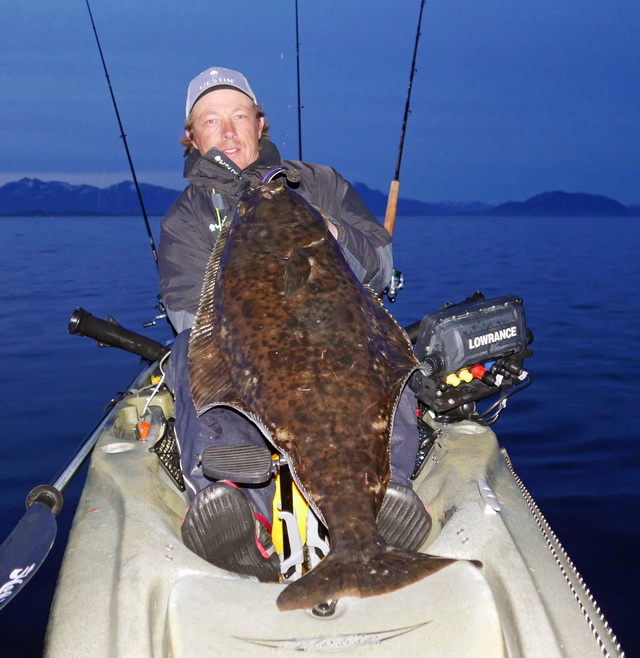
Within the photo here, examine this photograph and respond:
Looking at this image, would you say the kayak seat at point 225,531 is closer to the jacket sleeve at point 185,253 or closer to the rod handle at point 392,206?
the jacket sleeve at point 185,253

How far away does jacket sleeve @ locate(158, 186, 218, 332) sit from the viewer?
12.0 feet

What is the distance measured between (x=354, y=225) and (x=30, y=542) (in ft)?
7.97

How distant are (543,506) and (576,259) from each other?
18.1 meters

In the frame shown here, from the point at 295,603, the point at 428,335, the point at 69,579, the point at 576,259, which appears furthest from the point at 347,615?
the point at 576,259

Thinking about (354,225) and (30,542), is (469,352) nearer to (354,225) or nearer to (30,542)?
(354,225)

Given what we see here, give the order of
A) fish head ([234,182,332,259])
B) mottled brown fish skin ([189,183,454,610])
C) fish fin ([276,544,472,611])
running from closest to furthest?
fish fin ([276,544,472,611]) → mottled brown fish skin ([189,183,454,610]) → fish head ([234,182,332,259])

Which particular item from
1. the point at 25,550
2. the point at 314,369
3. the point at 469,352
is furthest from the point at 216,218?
the point at 25,550

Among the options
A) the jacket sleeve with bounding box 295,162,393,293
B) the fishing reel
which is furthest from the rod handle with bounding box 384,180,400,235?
the fishing reel

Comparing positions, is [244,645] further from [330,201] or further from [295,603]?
[330,201]

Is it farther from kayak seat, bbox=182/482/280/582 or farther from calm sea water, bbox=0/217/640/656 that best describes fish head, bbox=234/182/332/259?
calm sea water, bbox=0/217/640/656

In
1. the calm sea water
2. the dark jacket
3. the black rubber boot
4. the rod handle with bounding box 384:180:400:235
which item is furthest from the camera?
the rod handle with bounding box 384:180:400:235

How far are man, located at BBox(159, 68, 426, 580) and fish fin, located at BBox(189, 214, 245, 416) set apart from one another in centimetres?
38

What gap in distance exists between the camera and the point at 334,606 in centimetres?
220

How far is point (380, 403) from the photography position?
2393 millimetres
